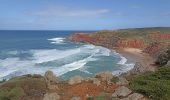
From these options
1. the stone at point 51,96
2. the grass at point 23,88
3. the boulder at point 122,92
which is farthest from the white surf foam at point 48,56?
the boulder at point 122,92

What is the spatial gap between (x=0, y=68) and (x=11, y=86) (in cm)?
2882

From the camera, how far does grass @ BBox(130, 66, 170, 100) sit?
1447 centimetres

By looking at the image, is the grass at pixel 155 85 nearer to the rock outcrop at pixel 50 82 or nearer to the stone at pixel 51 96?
the stone at pixel 51 96

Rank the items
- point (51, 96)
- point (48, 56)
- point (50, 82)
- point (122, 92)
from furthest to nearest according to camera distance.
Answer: point (48, 56)
point (50, 82)
point (122, 92)
point (51, 96)

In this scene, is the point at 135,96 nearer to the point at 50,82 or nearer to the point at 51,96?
the point at 51,96

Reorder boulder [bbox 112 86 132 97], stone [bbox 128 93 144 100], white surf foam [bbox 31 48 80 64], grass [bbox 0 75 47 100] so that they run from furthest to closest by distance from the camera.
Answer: white surf foam [bbox 31 48 80 64], grass [bbox 0 75 47 100], boulder [bbox 112 86 132 97], stone [bbox 128 93 144 100]

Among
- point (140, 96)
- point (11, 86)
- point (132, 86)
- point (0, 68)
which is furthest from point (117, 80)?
point (0, 68)

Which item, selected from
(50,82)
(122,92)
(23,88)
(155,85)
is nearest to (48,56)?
(50,82)

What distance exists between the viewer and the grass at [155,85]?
14469mm

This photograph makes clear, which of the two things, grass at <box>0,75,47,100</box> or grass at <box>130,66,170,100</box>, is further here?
grass at <box>0,75,47,100</box>

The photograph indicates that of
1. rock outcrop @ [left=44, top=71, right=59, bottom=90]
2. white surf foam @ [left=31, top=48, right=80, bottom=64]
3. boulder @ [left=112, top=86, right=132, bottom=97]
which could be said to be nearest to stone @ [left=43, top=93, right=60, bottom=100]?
rock outcrop @ [left=44, top=71, right=59, bottom=90]

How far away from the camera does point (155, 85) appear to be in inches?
590

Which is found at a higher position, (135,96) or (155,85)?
(155,85)

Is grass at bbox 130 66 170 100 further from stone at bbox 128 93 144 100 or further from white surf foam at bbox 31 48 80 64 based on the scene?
white surf foam at bbox 31 48 80 64
